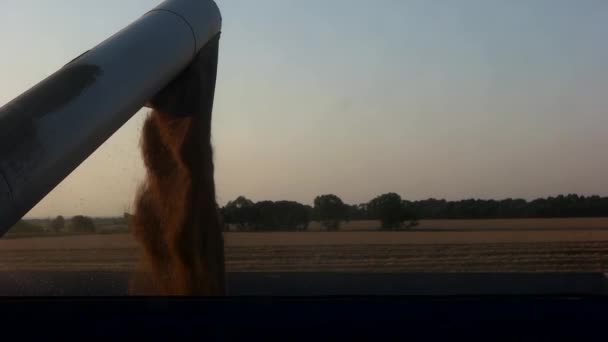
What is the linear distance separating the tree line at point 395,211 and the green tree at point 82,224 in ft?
28.9

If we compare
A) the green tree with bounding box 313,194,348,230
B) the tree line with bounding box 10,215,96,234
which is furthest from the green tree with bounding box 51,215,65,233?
the green tree with bounding box 313,194,348,230

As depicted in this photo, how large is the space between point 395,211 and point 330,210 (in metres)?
3.81

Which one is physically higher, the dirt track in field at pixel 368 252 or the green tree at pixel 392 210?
the green tree at pixel 392 210

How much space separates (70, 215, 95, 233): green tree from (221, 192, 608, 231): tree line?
879cm

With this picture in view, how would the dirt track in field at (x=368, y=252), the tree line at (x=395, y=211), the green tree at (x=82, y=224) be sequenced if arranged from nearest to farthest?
the dirt track in field at (x=368, y=252), the green tree at (x=82, y=224), the tree line at (x=395, y=211)

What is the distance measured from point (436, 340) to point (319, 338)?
677 millimetres

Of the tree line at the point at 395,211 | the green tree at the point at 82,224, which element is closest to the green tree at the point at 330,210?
the tree line at the point at 395,211

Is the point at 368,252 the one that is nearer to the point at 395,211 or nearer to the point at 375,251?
the point at 375,251

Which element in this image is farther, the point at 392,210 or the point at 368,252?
the point at 392,210

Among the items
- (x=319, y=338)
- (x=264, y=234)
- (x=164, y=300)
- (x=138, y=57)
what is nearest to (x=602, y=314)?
(x=319, y=338)

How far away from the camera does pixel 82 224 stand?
3173cm

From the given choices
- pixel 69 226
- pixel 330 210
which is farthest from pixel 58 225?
pixel 330 210

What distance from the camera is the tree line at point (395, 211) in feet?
139

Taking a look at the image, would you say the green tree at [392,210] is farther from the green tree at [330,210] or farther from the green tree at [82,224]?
the green tree at [82,224]
